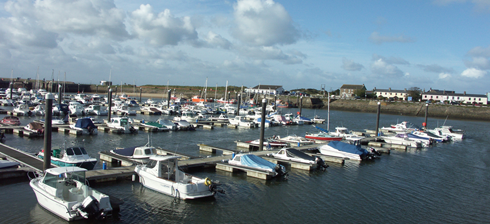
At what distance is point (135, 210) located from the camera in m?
16.3

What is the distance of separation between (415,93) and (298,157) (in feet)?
428

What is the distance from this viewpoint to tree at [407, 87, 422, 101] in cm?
13725

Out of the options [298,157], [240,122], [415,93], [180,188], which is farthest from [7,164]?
[415,93]

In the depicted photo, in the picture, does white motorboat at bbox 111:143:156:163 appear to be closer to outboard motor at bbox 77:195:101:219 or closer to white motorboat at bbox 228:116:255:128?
outboard motor at bbox 77:195:101:219

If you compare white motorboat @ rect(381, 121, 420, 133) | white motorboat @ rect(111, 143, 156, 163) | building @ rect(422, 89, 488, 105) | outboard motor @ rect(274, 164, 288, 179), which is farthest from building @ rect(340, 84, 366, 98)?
white motorboat @ rect(111, 143, 156, 163)

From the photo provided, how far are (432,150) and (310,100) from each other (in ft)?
284

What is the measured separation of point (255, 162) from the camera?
23.7 m

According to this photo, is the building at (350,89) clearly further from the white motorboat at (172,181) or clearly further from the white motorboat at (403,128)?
the white motorboat at (172,181)

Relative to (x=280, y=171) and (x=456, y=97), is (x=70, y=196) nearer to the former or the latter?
(x=280, y=171)

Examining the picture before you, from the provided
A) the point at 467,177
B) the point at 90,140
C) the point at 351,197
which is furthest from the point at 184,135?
the point at 467,177

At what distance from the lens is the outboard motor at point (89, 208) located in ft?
45.6

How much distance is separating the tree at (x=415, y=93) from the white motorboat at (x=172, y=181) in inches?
5345

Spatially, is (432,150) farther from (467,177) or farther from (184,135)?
(184,135)

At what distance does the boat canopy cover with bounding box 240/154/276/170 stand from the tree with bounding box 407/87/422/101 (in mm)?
128911
